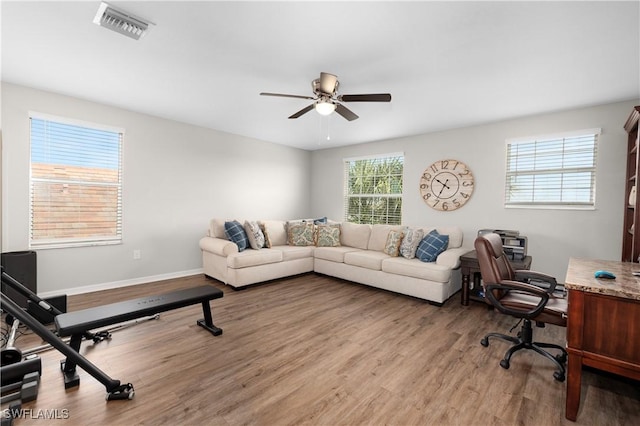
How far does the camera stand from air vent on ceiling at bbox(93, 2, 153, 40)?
1.97 metres

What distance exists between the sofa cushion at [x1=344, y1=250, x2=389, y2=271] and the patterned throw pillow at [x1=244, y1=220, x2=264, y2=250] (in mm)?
1412

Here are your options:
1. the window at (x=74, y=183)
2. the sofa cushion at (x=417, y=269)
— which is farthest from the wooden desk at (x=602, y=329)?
the window at (x=74, y=183)

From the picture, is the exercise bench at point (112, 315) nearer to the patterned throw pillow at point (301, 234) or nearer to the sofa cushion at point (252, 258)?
the sofa cushion at point (252, 258)

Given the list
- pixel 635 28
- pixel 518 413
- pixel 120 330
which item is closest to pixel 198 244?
pixel 120 330

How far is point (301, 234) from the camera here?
16.9ft

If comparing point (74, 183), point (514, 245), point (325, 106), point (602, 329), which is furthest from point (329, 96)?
point (74, 183)

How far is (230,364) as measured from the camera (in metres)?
2.18

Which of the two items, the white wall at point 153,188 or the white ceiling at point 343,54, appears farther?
the white wall at point 153,188

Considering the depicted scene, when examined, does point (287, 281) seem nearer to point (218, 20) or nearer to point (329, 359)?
point (329, 359)

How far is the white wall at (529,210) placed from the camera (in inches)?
135

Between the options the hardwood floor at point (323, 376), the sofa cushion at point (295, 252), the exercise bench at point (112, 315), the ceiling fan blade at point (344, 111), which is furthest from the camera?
the sofa cushion at point (295, 252)

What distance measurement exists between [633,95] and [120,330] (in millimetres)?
6050

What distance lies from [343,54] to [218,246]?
10.2 ft

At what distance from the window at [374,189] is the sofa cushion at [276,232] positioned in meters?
1.72
